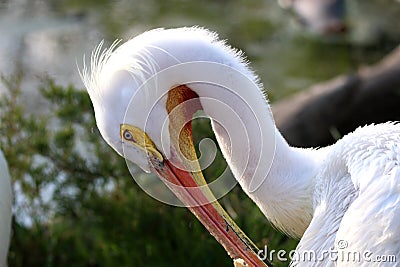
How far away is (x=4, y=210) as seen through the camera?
13.2ft

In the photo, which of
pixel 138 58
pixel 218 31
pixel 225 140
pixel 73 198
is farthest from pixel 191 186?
pixel 218 31

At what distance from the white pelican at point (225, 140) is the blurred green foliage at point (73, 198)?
1.38m

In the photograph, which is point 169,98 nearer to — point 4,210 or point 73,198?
point 4,210

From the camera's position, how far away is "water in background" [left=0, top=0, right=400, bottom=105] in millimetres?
9141

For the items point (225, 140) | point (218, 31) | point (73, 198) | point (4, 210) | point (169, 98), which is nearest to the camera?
point (169, 98)

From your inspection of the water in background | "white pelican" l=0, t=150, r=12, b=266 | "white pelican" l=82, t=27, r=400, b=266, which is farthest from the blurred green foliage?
the water in background

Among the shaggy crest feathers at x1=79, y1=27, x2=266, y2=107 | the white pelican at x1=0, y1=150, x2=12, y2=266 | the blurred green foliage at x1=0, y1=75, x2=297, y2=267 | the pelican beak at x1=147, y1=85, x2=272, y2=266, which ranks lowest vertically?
the blurred green foliage at x1=0, y1=75, x2=297, y2=267

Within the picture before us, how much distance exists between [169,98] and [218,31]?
22.7 ft

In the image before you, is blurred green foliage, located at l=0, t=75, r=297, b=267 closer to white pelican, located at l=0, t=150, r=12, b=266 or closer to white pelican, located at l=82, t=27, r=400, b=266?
white pelican, located at l=0, t=150, r=12, b=266

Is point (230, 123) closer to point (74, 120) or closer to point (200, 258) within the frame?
point (200, 258)

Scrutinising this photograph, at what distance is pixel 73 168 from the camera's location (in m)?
4.95

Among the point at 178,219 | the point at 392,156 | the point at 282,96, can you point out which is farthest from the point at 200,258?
the point at 282,96

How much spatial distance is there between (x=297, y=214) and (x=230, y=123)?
1.38 feet

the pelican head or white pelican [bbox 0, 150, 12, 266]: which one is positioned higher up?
the pelican head
